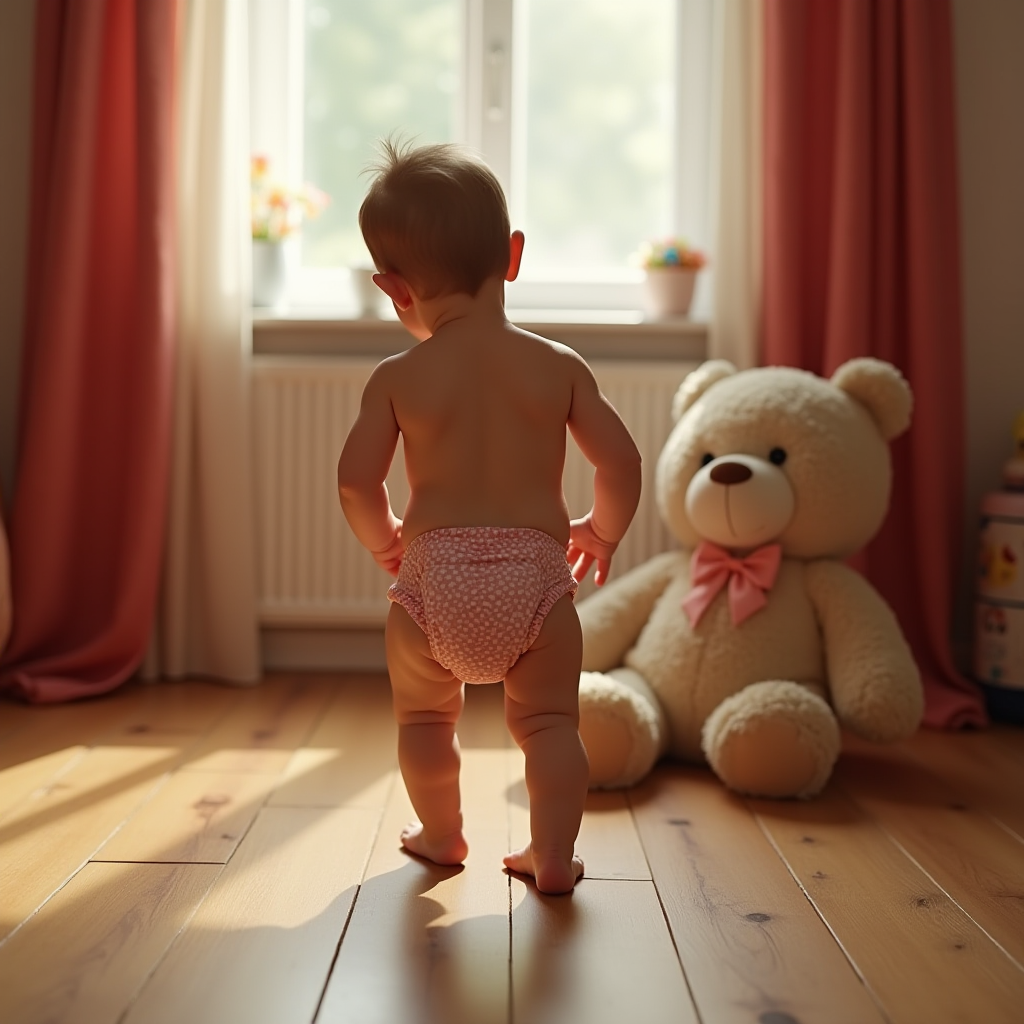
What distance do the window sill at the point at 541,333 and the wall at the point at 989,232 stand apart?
635 mm

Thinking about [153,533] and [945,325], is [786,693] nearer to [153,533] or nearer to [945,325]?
[945,325]

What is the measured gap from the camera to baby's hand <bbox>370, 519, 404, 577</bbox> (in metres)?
1.68

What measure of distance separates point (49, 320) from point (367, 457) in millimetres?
1384

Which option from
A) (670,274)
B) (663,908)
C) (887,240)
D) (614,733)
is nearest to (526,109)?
(670,274)

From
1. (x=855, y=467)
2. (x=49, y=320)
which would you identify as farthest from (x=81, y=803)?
(x=855, y=467)

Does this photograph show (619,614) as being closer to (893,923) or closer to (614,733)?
(614,733)

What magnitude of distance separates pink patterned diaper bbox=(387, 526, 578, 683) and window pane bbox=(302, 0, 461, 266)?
1.71 meters

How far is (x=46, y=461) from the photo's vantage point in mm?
2693

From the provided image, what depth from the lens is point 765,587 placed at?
2.26m

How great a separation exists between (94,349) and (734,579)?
4.89 feet

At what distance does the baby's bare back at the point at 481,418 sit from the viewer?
5.21 feet

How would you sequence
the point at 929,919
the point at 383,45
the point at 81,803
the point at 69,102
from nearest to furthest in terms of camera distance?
1. the point at 929,919
2. the point at 81,803
3. the point at 69,102
4. the point at 383,45

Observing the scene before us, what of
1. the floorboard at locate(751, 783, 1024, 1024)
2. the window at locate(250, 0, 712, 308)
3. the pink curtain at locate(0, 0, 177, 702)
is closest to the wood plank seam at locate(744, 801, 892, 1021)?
the floorboard at locate(751, 783, 1024, 1024)

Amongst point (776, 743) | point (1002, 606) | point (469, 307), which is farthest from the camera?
point (1002, 606)
